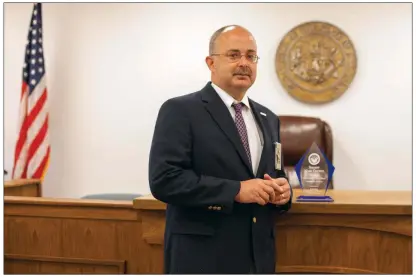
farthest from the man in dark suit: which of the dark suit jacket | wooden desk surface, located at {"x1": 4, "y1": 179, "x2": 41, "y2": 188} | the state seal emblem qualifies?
the state seal emblem

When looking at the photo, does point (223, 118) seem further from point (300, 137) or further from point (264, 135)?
Answer: point (300, 137)

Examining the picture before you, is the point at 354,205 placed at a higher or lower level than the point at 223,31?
lower

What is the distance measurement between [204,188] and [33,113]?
3.54m

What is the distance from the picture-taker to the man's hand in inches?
67.6

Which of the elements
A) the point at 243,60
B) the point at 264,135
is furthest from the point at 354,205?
the point at 243,60

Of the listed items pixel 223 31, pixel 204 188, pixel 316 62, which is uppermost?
pixel 316 62

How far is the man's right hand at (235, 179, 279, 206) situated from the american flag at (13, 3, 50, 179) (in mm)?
3490

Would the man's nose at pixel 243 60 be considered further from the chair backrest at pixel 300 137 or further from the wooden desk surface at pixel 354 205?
the chair backrest at pixel 300 137

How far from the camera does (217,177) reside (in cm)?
171

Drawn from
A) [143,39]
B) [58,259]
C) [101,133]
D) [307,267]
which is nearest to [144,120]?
[101,133]

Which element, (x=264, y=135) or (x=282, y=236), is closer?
(x=264, y=135)

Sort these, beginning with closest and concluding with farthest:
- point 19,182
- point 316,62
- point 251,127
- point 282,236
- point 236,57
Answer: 1. point 236,57
2. point 251,127
3. point 282,236
4. point 19,182
5. point 316,62

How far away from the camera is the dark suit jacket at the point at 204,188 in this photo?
5.39 ft

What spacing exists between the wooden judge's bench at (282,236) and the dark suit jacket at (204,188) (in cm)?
30
